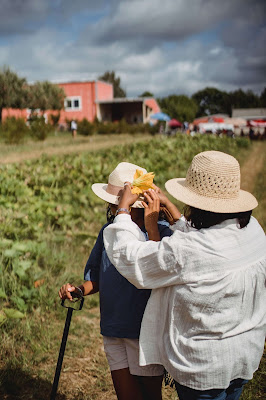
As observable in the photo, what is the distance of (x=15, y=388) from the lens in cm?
288

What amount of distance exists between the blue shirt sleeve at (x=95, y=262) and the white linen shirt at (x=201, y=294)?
454mm

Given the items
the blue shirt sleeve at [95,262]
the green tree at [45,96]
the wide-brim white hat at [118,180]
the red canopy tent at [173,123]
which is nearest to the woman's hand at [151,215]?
the wide-brim white hat at [118,180]

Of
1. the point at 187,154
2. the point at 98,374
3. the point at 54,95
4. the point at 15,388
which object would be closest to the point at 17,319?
the point at 15,388

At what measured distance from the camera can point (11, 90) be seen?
33.0 metres

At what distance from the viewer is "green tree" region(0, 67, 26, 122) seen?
32.8m

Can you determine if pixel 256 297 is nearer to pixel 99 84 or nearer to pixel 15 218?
pixel 15 218

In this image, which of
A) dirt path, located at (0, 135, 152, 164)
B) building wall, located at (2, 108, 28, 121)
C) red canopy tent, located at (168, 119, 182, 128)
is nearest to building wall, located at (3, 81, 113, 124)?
building wall, located at (2, 108, 28, 121)

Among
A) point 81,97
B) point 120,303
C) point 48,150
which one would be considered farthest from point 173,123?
point 120,303

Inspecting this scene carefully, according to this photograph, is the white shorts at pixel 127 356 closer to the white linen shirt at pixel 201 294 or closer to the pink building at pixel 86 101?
the white linen shirt at pixel 201 294

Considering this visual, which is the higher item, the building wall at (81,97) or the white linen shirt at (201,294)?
the building wall at (81,97)

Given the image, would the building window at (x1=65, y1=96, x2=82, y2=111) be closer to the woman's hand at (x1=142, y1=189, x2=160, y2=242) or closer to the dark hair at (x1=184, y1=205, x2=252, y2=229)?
the woman's hand at (x1=142, y1=189, x2=160, y2=242)

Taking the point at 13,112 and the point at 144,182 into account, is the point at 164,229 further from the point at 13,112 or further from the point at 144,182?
the point at 13,112

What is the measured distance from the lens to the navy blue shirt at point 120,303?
1891 millimetres

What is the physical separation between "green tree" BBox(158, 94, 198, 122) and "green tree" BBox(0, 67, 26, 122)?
48396mm
